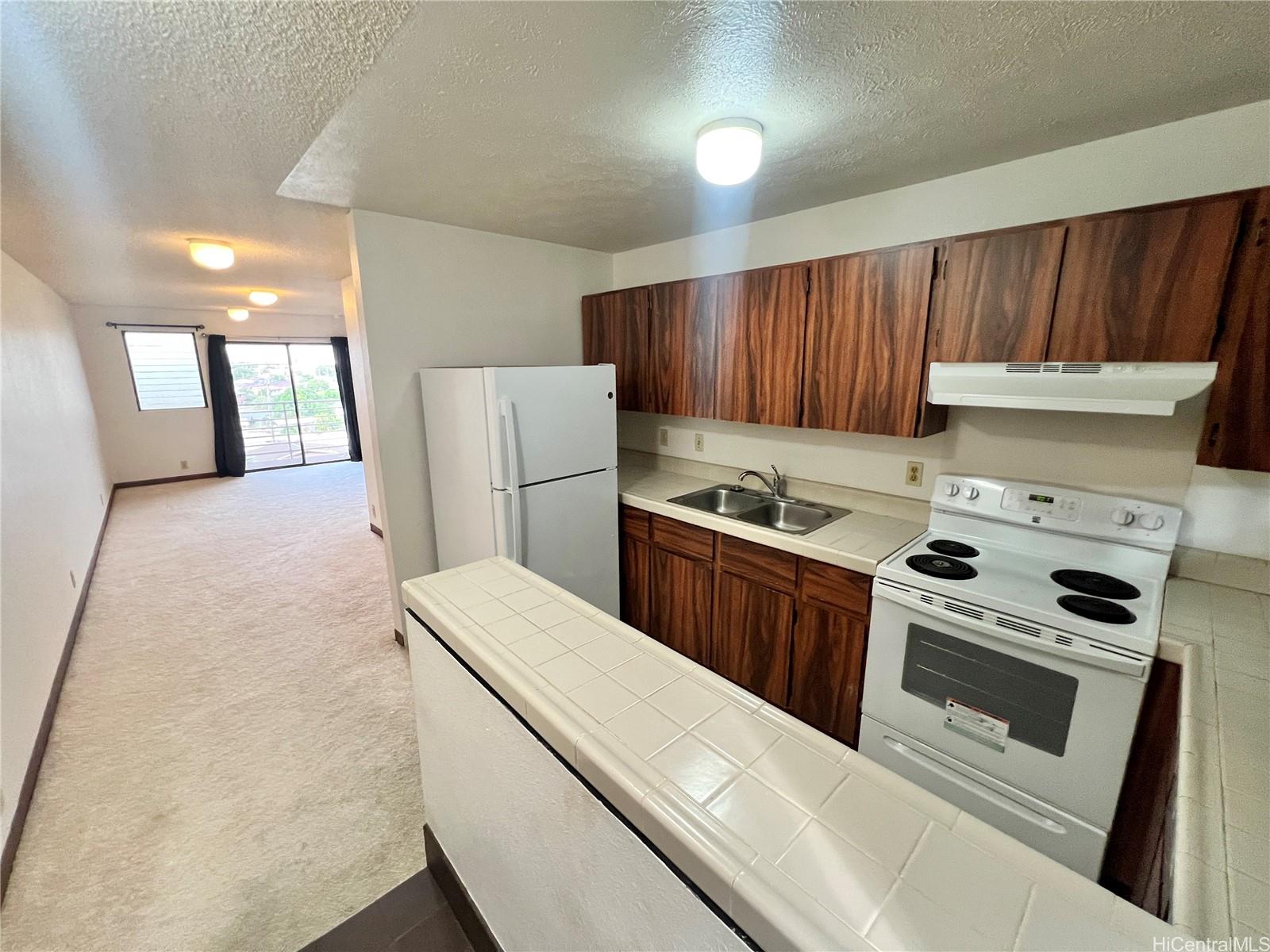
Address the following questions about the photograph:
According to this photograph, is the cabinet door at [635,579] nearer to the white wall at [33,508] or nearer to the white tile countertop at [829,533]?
the white tile countertop at [829,533]

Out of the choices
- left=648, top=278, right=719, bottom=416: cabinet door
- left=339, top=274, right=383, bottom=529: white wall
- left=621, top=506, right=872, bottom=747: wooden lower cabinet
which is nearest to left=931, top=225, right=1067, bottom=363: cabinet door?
left=621, top=506, right=872, bottom=747: wooden lower cabinet

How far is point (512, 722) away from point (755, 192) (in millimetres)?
2282

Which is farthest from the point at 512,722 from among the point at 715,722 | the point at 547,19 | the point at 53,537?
the point at 53,537

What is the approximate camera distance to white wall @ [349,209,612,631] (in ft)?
8.25

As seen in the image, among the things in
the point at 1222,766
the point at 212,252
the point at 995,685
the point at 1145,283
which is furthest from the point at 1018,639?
the point at 212,252

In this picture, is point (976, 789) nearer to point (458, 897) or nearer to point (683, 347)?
point (458, 897)

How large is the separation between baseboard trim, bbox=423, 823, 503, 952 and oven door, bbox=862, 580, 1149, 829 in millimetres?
1434

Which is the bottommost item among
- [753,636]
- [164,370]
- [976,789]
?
[976,789]

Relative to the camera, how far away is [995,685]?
5.14ft

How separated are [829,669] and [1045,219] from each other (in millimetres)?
1890

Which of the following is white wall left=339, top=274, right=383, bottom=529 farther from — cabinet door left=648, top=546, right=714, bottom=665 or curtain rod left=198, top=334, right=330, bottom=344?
curtain rod left=198, top=334, right=330, bottom=344

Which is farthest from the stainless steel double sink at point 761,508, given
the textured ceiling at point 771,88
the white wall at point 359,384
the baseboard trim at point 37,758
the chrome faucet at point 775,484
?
the baseboard trim at point 37,758

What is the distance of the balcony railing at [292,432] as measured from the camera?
Answer: 24.1 feet

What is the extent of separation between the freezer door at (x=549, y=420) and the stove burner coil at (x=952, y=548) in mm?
1525
